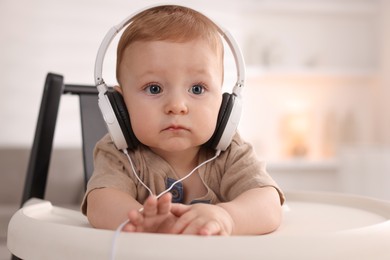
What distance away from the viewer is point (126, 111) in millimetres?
839

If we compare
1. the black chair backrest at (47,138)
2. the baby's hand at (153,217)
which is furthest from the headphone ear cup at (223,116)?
the black chair backrest at (47,138)

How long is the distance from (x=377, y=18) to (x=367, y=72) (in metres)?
A: 0.36

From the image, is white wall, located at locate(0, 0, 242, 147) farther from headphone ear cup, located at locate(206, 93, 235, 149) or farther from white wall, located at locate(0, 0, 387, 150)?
headphone ear cup, located at locate(206, 93, 235, 149)

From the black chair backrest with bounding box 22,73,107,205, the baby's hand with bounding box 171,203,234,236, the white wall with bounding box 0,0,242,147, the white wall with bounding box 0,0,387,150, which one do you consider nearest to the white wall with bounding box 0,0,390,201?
the white wall with bounding box 0,0,387,150

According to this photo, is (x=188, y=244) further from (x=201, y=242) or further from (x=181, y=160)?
(x=181, y=160)

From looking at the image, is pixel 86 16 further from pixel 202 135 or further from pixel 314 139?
pixel 202 135

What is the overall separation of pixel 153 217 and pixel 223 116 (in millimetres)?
256

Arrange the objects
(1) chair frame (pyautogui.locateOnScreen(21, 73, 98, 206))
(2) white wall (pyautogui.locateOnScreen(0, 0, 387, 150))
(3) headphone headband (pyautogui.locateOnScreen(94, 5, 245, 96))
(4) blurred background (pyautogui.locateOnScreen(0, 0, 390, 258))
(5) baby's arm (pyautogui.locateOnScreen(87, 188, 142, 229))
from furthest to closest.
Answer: (4) blurred background (pyautogui.locateOnScreen(0, 0, 390, 258)), (2) white wall (pyautogui.locateOnScreen(0, 0, 387, 150)), (1) chair frame (pyautogui.locateOnScreen(21, 73, 98, 206)), (3) headphone headband (pyautogui.locateOnScreen(94, 5, 245, 96)), (5) baby's arm (pyautogui.locateOnScreen(87, 188, 142, 229))

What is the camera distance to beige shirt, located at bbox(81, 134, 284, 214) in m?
0.81

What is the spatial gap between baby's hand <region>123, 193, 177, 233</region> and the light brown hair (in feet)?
0.88

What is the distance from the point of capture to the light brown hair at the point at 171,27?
802 mm

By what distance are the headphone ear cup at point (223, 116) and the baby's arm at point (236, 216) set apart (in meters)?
0.11

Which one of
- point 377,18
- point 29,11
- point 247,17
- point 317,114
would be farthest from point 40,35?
point 377,18

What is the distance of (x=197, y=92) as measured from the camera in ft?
2.67
